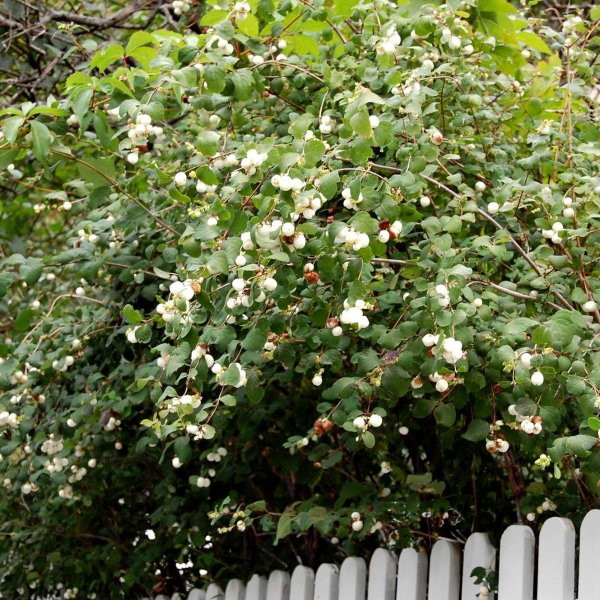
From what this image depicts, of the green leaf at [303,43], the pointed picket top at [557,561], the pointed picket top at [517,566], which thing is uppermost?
the green leaf at [303,43]

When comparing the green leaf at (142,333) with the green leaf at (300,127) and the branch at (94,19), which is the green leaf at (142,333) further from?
the branch at (94,19)

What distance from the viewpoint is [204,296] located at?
2.21 metres

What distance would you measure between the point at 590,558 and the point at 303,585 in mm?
986

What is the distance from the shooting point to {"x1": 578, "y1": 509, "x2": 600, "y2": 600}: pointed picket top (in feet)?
7.30

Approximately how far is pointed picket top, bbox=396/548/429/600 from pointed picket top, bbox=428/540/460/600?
0.05 metres

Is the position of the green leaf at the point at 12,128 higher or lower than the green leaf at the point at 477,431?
higher

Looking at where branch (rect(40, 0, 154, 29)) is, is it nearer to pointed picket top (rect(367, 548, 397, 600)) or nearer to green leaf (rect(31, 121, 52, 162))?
green leaf (rect(31, 121, 52, 162))

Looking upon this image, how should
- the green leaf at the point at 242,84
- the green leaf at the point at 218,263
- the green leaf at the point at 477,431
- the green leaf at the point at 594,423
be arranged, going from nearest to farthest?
the green leaf at the point at 594,423 → the green leaf at the point at 218,263 → the green leaf at the point at 477,431 → the green leaf at the point at 242,84

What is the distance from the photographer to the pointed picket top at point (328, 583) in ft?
9.46

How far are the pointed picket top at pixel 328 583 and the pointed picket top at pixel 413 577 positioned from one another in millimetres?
251

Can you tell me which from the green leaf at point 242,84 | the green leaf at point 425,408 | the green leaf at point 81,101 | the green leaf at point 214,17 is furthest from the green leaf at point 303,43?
the green leaf at point 425,408

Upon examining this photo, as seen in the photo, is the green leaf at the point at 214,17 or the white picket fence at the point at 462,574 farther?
the green leaf at the point at 214,17

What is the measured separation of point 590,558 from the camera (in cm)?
224

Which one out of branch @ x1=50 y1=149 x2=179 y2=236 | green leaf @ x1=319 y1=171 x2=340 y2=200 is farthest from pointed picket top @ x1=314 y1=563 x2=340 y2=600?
green leaf @ x1=319 y1=171 x2=340 y2=200
